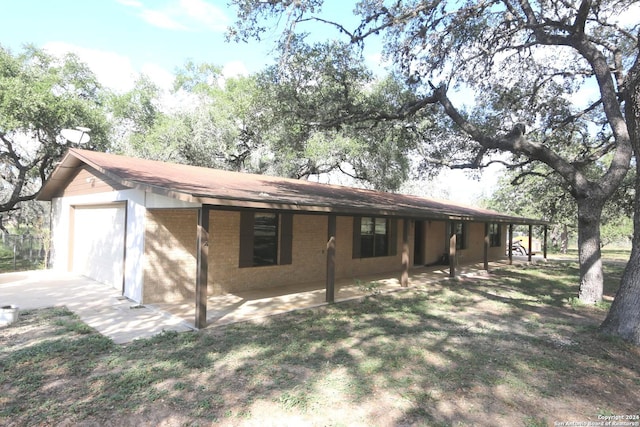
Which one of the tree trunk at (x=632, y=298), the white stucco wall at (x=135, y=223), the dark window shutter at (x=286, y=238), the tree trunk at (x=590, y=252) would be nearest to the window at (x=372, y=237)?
the dark window shutter at (x=286, y=238)

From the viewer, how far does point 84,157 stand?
29.0 ft

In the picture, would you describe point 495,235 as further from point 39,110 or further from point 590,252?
point 39,110

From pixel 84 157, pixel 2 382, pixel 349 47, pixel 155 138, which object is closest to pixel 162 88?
A: pixel 155 138

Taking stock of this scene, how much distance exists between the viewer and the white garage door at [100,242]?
28.0 ft

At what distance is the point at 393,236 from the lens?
12.9m

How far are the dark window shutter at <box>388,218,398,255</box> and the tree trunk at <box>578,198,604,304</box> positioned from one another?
216 inches

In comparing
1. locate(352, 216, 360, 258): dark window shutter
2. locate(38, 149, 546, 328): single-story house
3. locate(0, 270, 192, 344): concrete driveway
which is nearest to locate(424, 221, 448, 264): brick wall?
locate(38, 149, 546, 328): single-story house

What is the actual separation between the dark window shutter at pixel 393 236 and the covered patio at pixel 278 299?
1.44 m

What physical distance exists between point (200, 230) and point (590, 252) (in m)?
8.60

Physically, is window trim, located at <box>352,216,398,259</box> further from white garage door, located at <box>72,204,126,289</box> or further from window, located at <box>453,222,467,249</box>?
white garage door, located at <box>72,204,126,289</box>

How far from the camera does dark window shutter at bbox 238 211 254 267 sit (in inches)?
341

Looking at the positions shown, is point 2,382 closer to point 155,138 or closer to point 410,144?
point 410,144

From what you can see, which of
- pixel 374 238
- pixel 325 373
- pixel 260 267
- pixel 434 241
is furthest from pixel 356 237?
pixel 325 373

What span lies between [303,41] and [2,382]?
8317mm
